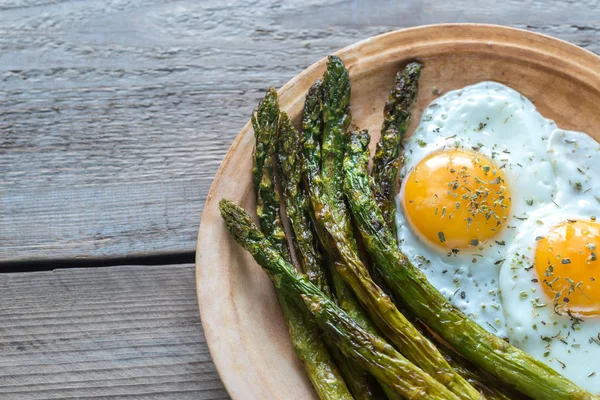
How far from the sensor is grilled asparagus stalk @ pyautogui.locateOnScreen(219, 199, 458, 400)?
3.11 metres

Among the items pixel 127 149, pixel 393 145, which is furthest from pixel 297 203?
pixel 127 149

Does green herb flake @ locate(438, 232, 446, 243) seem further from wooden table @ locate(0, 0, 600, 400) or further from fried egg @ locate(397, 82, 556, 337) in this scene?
wooden table @ locate(0, 0, 600, 400)

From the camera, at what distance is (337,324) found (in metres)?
3.26

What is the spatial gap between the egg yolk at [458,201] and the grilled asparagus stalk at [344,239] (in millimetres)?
490

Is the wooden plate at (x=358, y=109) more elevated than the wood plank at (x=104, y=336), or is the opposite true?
the wooden plate at (x=358, y=109)

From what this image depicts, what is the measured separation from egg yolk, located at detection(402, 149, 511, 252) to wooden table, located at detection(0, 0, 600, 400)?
1371 millimetres

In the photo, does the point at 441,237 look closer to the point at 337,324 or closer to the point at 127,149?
the point at 337,324

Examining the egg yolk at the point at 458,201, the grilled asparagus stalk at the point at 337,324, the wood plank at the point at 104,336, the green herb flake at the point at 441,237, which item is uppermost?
the egg yolk at the point at 458,201

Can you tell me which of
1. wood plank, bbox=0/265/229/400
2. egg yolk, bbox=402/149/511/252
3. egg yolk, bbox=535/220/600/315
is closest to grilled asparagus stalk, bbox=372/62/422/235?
egg yolk, bbox=402/149/511/252

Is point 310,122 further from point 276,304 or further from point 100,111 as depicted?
point 100,111

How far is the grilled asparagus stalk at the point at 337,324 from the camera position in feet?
10.2

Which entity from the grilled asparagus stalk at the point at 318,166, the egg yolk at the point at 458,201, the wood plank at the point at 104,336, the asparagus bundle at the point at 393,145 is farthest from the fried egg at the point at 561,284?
the wood plank at the point at 104,336

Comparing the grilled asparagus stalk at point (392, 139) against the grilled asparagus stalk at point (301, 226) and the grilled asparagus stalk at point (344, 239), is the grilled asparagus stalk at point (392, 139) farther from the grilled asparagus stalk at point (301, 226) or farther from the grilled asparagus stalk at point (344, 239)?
the grilled asparagus stalk at point (301, 226)

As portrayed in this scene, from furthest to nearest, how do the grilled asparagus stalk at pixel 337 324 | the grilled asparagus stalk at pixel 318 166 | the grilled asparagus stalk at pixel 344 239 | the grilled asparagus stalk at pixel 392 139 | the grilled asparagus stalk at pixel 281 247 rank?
1. the grilled asparagus stalk at pixel 392 139
2. the grilled asparagus stalk at pixel 318 166
3. the grilled asparagus stalk at pixel 281 247
4. the grilled asparagus stalk at pixel 344 239
5. the grilled asparagus stalk at pixel 337 324
